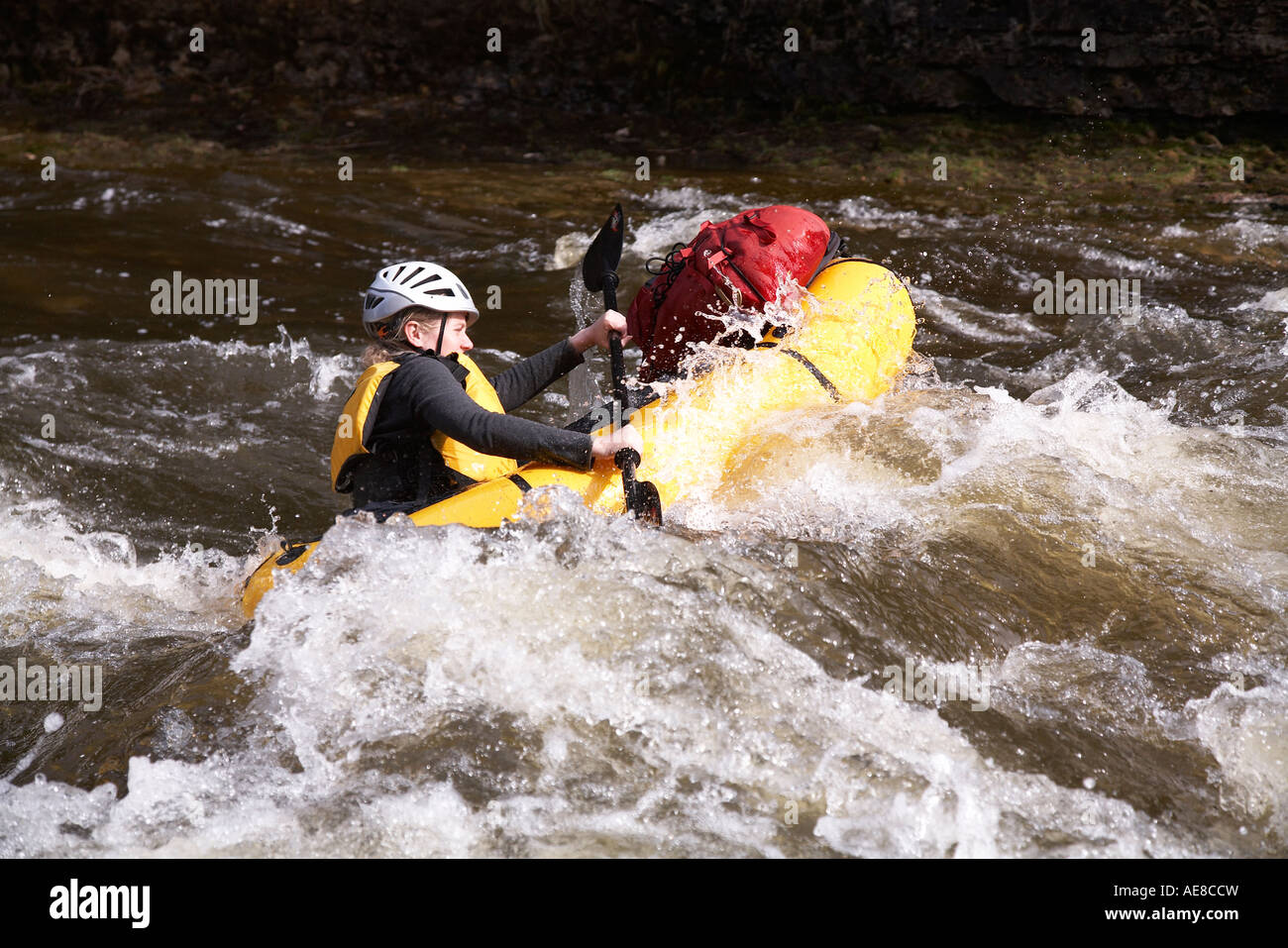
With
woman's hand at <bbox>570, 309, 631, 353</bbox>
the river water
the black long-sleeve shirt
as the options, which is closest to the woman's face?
the black long-sleeve shirt

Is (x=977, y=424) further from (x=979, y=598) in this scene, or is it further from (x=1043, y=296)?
(x=1043, y=296)

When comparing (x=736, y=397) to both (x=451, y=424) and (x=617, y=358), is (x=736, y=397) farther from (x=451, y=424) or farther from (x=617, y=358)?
(x=451, y=424)

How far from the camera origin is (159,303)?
7246mm

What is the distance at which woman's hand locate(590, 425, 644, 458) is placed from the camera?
351cm

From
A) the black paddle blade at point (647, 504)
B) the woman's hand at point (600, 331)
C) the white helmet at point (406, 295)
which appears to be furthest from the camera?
the woman's hand at point (600, 331)

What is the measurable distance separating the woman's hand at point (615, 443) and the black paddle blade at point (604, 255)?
1.01 m

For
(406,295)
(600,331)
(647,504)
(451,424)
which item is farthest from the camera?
(600,331)

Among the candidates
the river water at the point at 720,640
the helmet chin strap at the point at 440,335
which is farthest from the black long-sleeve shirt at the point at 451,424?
the river water at the point at 720,640

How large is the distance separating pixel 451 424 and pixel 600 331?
33.3 inches

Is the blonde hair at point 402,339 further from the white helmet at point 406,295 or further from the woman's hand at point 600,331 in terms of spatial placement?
the woman's hand at point 600,331

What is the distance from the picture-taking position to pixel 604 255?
4.35 meters

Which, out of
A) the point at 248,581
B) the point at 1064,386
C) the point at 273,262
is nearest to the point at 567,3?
the point at 273,262

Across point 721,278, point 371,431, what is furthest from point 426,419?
point 721,278

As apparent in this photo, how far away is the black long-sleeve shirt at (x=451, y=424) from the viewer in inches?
136
